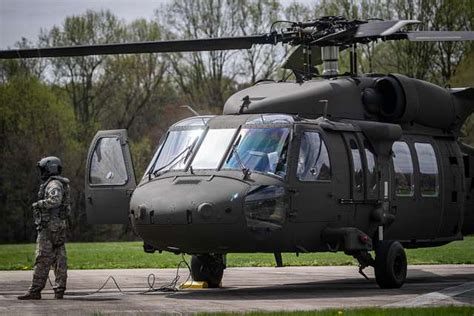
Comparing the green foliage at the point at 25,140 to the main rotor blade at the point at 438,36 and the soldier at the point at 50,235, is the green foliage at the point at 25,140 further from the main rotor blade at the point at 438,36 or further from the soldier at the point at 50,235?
the main rotor blade at the point at 438,36

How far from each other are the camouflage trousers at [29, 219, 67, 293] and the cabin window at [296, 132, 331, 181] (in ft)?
11.0

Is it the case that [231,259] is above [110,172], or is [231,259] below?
below

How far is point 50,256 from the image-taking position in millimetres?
15906

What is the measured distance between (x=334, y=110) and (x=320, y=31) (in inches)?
56.5

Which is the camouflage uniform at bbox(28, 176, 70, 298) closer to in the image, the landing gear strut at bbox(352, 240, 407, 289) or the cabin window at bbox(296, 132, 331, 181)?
the cabin window at bbox(296, 132, 331, 181)

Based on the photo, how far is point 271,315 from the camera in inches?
494

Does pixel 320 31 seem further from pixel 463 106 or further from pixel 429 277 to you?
pixel 429 277

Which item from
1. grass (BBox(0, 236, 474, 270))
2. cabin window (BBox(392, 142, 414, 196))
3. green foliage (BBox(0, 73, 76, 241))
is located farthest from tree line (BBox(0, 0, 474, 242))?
cabin window (BBox(392, 142, 414, 196))

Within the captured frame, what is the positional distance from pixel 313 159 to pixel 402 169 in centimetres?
241

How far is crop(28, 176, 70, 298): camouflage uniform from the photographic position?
52.0 ft

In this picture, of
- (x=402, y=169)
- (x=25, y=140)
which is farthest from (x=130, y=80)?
(x=402, y=169)

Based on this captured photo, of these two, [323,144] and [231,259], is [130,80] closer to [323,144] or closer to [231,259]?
[231,259]

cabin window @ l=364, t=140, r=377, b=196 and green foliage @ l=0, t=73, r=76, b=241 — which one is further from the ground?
cabin window @ l=364, t=140, r=377, b=196

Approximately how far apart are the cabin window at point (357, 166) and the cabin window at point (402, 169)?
1008mm
